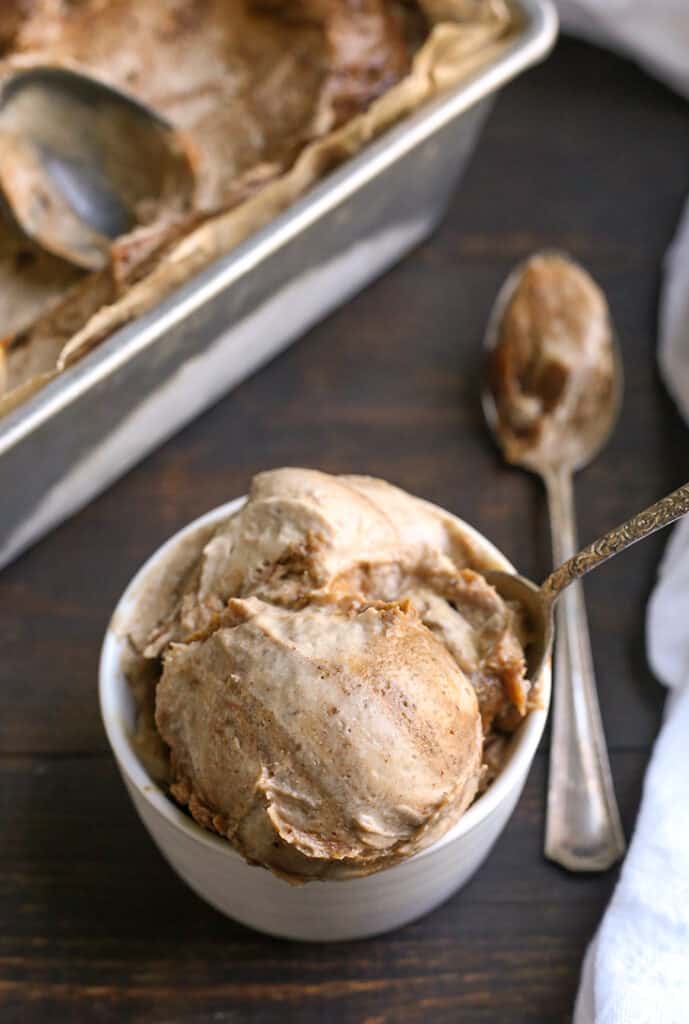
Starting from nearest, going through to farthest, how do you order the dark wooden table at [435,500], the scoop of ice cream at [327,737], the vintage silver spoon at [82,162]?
the scoop of ice cream at [327,737], the dark wooden table at [435,500], the vintage silver spoon at [82,162]

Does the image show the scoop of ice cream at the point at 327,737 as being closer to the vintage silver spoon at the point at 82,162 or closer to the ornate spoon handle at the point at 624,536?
the ornate spoon handle at the point at 624,536

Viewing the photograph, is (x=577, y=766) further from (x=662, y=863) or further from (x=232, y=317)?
(x=232, y=317)

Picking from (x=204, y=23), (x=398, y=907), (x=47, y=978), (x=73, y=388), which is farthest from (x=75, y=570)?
(x=204, y=23)

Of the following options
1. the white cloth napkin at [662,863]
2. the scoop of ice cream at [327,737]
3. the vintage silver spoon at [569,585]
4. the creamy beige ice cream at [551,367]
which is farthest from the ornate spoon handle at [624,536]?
the creamy beige ice cream at [551,367]

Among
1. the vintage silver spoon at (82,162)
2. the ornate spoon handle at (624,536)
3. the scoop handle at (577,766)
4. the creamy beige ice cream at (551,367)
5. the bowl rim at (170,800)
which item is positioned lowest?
the scoop handle at (577,766)

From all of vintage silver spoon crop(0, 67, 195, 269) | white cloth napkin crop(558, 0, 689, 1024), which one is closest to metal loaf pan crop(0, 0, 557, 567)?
vintage silver spoon crop(0, 67, 195, 269)

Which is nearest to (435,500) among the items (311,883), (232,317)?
(232,317)
